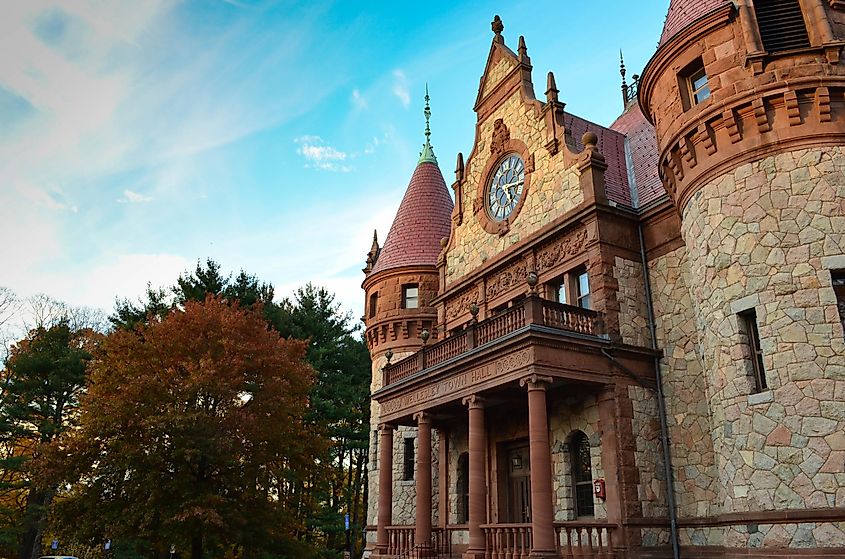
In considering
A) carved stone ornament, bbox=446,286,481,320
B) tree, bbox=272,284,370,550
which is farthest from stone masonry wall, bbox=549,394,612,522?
tree, bbox=272,284,370,550

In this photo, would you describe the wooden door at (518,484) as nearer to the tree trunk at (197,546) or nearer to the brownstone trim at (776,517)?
the brownstone trim at (776,517)

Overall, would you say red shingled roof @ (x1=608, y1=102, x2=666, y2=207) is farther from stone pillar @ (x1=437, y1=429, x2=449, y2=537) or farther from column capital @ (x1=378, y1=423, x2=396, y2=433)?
column capital @ (x1=378, y1=423, x2=396, y2=433)

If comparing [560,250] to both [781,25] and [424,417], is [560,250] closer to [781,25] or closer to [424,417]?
[424,417]

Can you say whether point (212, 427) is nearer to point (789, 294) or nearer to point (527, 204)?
point (527, 204)

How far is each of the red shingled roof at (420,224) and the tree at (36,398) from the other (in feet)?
45.3

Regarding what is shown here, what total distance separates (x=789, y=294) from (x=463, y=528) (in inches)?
423

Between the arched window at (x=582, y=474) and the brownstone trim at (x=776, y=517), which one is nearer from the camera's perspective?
the brownstone trim at (x=776, y=517)

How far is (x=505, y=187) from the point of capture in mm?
20781

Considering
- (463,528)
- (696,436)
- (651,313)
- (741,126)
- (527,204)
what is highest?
(527,204)

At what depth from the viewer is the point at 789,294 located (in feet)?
39.2

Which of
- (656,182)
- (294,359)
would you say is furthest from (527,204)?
(294,359)

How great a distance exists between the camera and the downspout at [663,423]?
14.1m

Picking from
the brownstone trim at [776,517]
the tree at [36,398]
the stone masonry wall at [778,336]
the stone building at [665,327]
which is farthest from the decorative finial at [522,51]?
the tree at [36,398]

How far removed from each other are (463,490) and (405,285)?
9.59 meters
